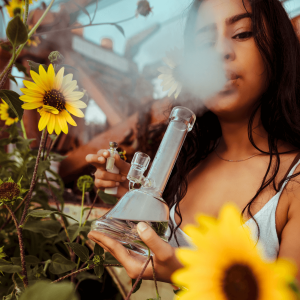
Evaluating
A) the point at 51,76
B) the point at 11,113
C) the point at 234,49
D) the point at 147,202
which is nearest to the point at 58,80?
the point at 51,76

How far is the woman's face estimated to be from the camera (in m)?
0.53

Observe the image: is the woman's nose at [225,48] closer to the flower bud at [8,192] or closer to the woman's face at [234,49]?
the woman's face at [234,49]

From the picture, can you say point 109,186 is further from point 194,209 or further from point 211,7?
point 211,7

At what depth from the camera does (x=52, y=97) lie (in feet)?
1.38

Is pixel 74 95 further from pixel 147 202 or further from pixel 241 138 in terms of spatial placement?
pixel 241 138

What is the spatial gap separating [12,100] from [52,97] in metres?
0.06

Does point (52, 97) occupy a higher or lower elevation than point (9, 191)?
higher

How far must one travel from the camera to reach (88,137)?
151 cm

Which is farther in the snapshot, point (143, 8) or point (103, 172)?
point (143, 8)

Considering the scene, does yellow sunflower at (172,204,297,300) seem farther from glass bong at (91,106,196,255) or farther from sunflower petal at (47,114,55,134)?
sunflower petal at (47,114,55,134)

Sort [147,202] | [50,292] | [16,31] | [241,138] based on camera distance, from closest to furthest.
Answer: [50,292], [16,31], [147,202], [241,138]

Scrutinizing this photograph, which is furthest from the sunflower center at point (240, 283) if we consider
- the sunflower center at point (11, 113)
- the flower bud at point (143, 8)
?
the flower bud at point (143, 8)

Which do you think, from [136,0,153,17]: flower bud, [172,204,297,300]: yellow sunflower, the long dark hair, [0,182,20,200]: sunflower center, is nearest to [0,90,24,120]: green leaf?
[0,182,20,200]: sunflower center

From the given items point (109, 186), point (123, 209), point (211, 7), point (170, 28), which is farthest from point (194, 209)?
point (170, 28)
